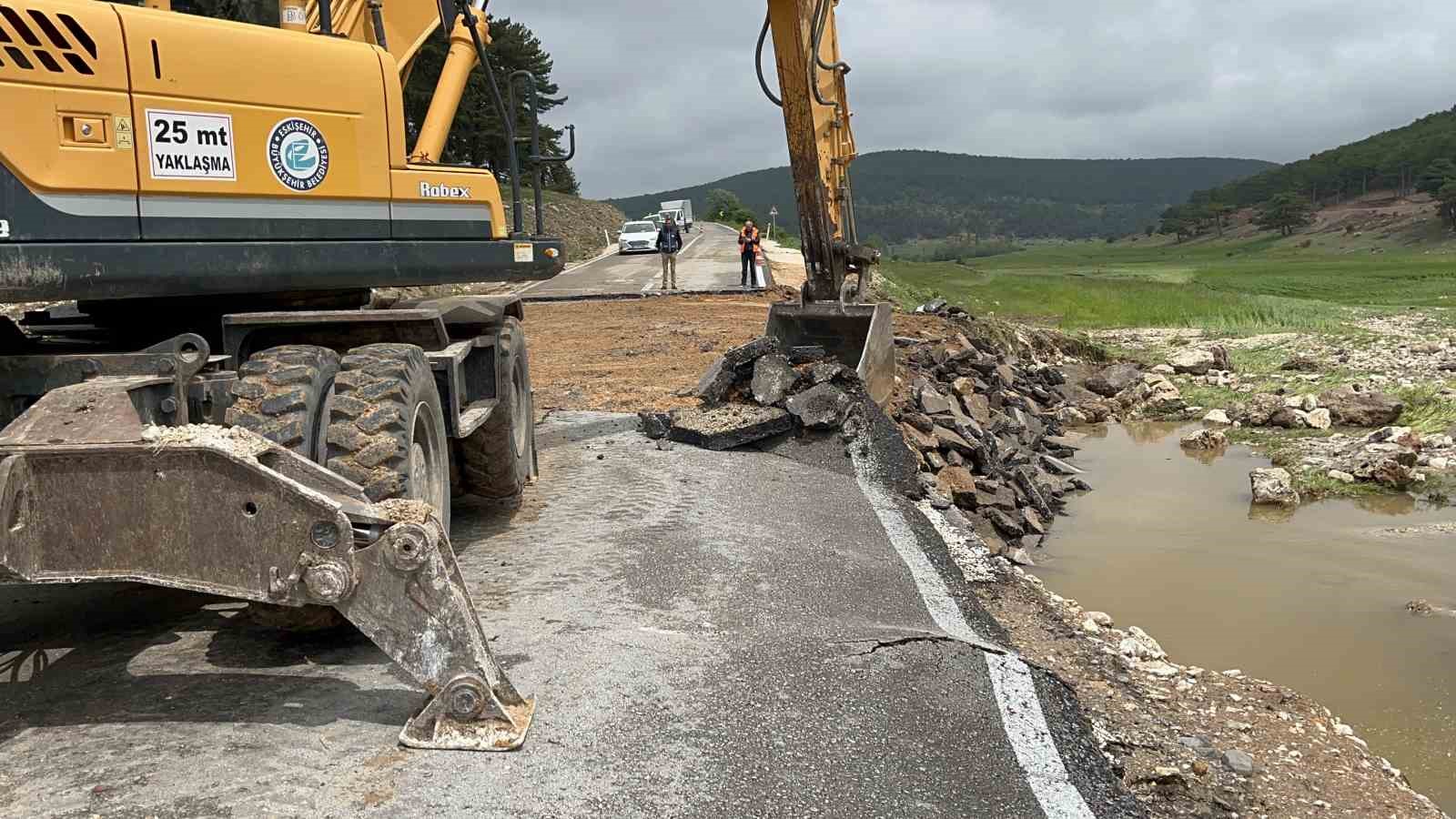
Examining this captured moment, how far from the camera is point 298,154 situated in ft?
16.2

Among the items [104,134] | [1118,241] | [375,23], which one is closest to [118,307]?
[104,134]

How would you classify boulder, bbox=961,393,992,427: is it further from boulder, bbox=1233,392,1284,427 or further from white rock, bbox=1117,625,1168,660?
white rock, bbox=1117,625,1168,660

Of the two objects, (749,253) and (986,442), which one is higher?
(749,253)

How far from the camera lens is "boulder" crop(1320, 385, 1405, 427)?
15.1m

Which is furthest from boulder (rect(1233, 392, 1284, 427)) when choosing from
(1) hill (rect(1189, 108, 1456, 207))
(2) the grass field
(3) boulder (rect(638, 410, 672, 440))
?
(1) hill (rect(1189, 108, 1456, 207))

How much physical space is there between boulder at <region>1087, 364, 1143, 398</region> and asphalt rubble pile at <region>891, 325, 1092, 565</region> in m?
1.43

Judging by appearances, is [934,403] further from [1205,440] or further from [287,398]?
[287,398]

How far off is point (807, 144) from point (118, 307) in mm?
7598

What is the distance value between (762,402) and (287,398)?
6040mm

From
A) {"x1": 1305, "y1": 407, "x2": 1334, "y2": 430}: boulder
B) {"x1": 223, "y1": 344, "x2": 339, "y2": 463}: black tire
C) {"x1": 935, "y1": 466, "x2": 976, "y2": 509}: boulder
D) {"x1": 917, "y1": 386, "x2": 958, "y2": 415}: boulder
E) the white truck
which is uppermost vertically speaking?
the white truck

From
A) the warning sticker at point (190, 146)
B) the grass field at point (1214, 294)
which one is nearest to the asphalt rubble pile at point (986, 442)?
the warning sticker at point (190, 146)

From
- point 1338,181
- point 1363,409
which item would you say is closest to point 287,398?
point 1363,409

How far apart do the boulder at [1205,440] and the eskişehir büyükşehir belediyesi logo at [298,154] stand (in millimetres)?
12956

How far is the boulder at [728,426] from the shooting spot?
374 inches
